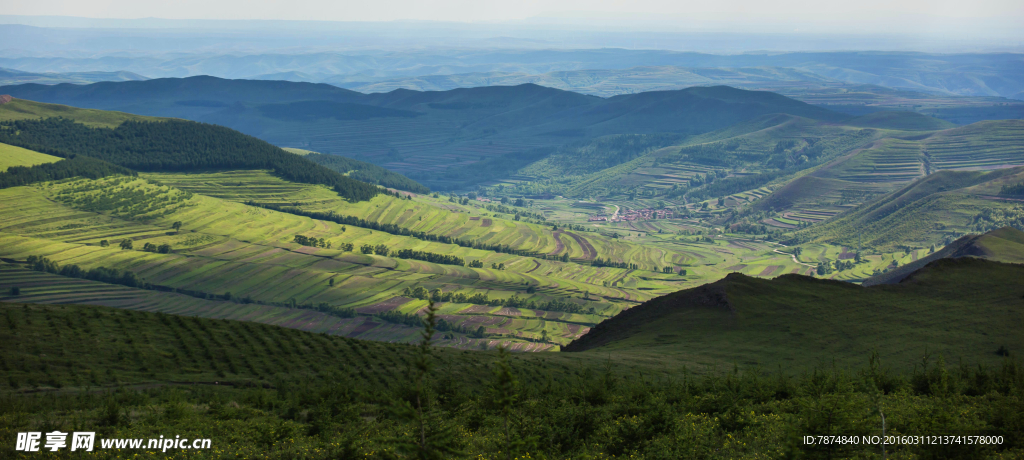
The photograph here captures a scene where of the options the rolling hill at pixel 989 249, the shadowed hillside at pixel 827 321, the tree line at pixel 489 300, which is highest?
the shadowed hillside at pixel 827 321

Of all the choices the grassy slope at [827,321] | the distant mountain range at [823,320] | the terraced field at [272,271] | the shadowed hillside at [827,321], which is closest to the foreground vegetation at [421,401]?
the grassy slope at [827,321]

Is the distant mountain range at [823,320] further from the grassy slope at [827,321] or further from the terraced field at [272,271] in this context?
Answer: the terraced field at [272,271]

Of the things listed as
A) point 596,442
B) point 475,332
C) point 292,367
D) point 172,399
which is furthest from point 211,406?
point 475,332

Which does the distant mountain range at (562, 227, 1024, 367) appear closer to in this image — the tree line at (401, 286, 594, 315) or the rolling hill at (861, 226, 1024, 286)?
the rolling hill at (861, 226, 1024, 286)

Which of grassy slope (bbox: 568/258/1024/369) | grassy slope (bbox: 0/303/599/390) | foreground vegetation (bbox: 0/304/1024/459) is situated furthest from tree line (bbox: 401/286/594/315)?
foreground vegetation (bbox: 0/304/1024/459)

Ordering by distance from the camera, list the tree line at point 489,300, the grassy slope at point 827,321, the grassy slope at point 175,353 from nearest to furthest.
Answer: the grassy slope at point 175,353 → the grassy slope at point 827,321 → the tree line at point 489,300

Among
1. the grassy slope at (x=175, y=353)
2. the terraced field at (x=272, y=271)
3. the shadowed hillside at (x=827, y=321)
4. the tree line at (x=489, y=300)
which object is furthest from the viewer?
the tree line at (x=489, y=300)

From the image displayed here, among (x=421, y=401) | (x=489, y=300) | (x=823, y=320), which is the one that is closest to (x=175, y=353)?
(x=421, y=401)

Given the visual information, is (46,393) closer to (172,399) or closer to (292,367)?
(172,399)
